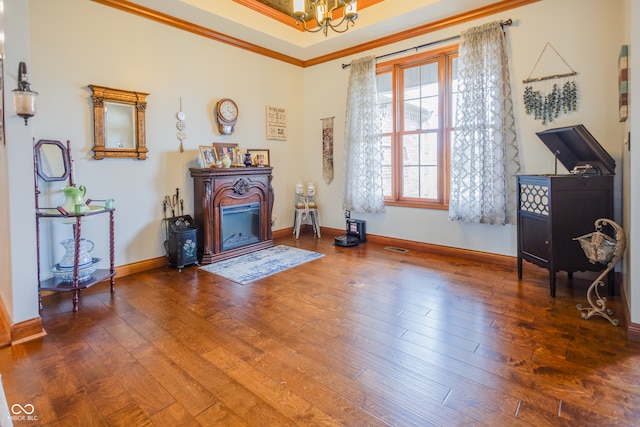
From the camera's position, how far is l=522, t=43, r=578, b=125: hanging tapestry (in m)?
3.56

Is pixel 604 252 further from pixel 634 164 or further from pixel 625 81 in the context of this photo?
pixel 625 81

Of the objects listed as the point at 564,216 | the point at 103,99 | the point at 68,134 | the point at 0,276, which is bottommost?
the point at 0,276

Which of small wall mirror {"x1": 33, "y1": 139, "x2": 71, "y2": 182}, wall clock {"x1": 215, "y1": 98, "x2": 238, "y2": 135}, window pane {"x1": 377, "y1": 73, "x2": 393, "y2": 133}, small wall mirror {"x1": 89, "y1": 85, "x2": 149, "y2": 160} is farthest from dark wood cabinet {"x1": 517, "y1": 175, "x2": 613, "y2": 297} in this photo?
small wall mirror {"x1": 33, "y1": 139, "x2": 71, "y2": 182}

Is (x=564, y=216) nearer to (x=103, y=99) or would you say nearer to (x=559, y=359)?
(x=559, y=359)

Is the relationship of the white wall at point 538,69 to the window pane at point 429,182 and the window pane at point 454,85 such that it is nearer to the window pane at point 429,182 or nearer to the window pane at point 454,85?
the window pane at point 429,182

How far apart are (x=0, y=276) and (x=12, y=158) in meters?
1.28

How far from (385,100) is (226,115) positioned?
2.35m

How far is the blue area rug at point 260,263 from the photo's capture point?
3.87 meters

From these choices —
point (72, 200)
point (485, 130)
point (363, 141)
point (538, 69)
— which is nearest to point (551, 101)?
point (538, 69)

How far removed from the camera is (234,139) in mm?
5074

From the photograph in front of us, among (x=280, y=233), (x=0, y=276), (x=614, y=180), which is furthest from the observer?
(x=280, y=233)

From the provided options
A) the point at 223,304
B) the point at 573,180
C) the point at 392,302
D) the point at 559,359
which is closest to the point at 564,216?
the point at 573,180

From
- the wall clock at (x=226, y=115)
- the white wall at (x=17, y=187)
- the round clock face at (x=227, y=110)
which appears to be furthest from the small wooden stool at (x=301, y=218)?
the white wall at (x=17, y=187)

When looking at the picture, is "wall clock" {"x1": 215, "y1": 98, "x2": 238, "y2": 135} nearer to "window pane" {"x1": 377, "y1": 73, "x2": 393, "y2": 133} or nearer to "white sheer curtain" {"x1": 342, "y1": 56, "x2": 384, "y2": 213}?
"white sheer curtain" {"x1": 342, "y1": 56, "x2": 384, "y2": 213}
